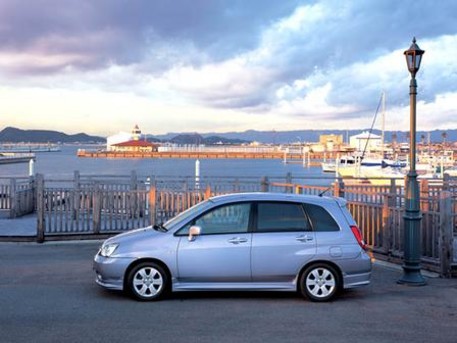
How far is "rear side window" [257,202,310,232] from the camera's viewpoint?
9.71 metres

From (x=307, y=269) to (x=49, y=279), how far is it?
4.64 meters

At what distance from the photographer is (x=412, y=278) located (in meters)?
11.2

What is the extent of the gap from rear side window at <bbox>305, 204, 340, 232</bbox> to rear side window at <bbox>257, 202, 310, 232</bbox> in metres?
0.10

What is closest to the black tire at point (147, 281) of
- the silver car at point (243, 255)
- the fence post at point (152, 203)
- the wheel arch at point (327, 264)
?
the silver car at point (243, 255)

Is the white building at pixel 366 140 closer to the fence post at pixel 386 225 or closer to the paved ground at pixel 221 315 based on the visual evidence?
the fence post at pixel 386 225

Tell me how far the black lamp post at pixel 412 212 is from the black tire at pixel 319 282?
2.19 meters

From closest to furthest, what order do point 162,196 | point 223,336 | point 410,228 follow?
point 223,336, point 410,228, point 162,196

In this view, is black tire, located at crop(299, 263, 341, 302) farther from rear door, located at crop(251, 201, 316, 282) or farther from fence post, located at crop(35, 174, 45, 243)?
fence post, located at crop(35, 174, 45, 243)

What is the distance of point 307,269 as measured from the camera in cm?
958

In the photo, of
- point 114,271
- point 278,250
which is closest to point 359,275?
point 278,250

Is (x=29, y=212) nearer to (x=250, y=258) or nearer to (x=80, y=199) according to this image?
(x=80, y=199)

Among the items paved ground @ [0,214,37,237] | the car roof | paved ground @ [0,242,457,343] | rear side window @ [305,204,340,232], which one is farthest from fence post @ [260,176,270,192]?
rear side window @ [305,204,340,232]

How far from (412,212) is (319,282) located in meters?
2.73

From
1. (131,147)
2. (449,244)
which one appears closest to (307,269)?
(449,244)
